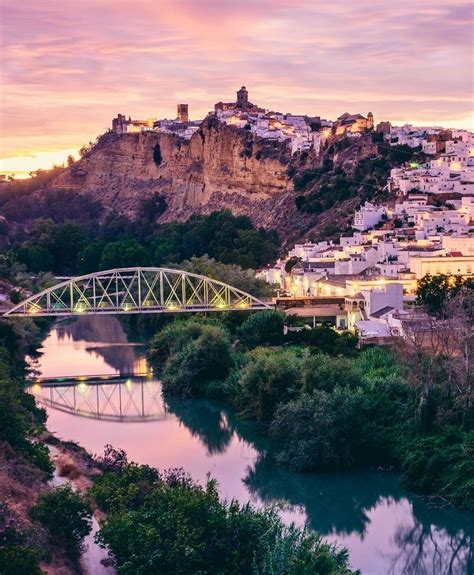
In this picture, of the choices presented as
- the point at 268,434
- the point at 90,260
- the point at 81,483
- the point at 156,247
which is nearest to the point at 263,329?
the point at 268,434

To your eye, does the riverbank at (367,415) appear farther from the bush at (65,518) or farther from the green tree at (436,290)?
the bush at (65,518)

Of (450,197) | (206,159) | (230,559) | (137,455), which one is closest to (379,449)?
(137,455)

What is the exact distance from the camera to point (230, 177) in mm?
69938

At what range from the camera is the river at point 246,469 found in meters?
14.7

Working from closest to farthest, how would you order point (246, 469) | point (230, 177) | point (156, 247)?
point (246, 469)
point (156, 247)
point (230, 177)

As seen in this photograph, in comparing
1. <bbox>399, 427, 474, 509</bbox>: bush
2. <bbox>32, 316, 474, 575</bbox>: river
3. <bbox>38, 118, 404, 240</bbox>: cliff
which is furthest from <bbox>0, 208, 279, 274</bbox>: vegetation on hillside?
<bbox>399, 427, 474, 509</bbox>: bush

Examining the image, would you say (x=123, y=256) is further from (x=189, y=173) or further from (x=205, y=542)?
(x=205, y=542)

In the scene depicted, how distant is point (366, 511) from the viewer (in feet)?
53.6

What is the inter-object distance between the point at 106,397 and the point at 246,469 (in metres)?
7.86

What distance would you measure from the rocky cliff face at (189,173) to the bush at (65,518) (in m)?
45.5

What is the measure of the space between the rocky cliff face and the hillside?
0.07 meters

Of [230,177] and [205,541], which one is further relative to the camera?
[230,177]

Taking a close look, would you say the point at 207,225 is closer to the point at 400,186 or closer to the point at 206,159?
the point at 400,186

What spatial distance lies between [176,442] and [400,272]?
1611 centimetres
